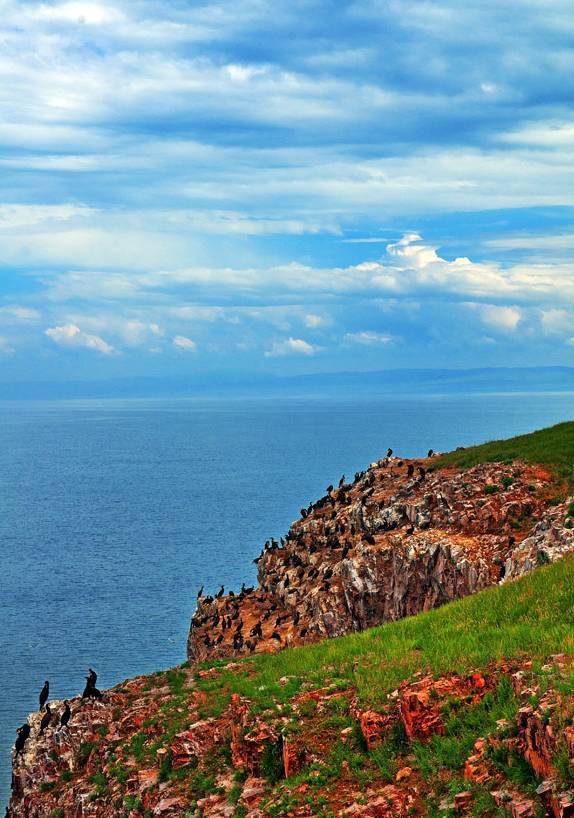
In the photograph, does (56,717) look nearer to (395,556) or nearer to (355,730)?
(355,730)

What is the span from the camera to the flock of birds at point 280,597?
48.6 m

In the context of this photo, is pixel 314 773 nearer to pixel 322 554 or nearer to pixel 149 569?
pixel 322 554

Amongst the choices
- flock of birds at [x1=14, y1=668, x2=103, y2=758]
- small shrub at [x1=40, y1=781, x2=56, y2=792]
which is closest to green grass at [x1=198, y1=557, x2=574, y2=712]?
flock of birds at [x1=14, y1=668, x2=103, y2=758]

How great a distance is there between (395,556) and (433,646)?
19.8 m

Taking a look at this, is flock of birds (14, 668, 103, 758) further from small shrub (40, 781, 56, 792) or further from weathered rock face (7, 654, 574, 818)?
small shrub (40, 781, 56, 792)

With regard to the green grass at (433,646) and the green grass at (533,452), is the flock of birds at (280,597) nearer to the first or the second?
the green grass at (533,452)

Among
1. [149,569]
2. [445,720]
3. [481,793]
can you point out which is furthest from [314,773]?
[149,569]

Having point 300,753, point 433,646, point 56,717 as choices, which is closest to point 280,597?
point 56,717

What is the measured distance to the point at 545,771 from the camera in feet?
56.3

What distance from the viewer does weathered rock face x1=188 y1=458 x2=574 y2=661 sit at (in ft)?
135

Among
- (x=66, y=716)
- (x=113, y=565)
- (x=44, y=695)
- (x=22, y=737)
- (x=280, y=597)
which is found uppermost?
(x=113, y=565)

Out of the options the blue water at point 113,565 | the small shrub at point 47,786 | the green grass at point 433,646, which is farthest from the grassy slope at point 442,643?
the blue water at point 113,565

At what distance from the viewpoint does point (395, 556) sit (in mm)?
45312

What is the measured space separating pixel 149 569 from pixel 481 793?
9100cm
